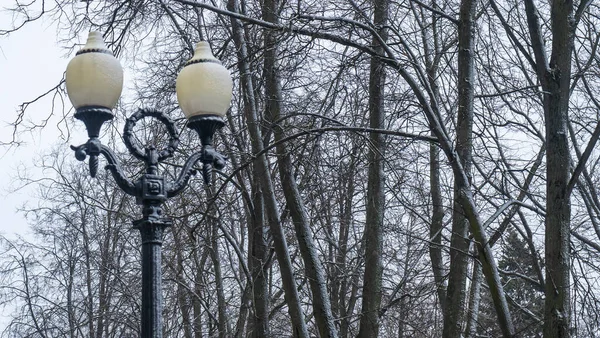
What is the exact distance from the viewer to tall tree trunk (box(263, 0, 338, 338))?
1010cm

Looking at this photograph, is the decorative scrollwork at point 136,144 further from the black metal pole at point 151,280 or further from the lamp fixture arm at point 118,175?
the black metal pole at point 151,280

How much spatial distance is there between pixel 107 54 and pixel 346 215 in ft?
29.5

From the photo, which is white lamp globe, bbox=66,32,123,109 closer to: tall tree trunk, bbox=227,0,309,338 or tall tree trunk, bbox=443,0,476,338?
tall tree trunk, bbox=443,0,476,338

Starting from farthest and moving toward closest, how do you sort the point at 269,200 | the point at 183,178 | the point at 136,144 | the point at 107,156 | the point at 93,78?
the point at 269,200, the point at 136,144, the point at 183,178, the point at 107,156, the point at 93,78

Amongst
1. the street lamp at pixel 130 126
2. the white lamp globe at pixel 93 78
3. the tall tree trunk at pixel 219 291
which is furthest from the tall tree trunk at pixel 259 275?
the white lamp globe at pixel 93 78

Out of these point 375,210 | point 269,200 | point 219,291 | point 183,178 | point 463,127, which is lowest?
point 183,178

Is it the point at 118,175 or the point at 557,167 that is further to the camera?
the point at 557,167

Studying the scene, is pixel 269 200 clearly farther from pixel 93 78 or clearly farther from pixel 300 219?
pixel 93 78

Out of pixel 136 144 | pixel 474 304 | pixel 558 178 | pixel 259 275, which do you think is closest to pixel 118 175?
pixel 136 144

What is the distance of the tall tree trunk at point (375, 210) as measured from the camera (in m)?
10.4

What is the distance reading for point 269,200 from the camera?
11.2 m

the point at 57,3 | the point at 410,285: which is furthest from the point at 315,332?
the point at 57,3

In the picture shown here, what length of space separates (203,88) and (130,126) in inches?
24.9

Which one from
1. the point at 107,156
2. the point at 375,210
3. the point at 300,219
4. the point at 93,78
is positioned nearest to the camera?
the point at 93,78
